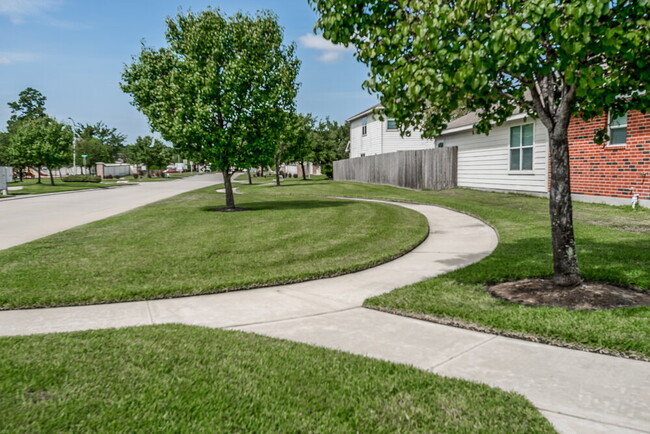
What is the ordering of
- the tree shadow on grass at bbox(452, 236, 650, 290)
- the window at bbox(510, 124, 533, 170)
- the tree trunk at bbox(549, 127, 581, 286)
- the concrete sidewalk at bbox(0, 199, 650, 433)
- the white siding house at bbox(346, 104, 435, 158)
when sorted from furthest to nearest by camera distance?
the white siding house at bbox(346, 104, 435, 158) < the window at bbox(510, 124, 533, 170) < the tree shadow on grass at bbox(452, 236, 650, 290) < the tree trunk at bbox(549, 127, 581, 286) < the concrete sidewalk at bbox(0, 199, 650, 433)

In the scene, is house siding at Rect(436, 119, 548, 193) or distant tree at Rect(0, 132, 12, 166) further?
distant tree at Rect(0, 132, 12, 166)

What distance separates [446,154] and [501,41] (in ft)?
69.1

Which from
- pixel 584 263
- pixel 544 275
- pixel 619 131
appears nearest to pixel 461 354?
pixel 544 275

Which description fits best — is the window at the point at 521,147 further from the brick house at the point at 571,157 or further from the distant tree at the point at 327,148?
the distant tree at the point at 327,148

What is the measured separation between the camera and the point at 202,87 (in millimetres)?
14891

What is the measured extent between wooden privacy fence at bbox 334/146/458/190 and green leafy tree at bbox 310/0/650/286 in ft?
60.0

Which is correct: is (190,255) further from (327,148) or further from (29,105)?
(29,105)

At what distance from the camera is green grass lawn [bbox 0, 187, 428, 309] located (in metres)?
5.86

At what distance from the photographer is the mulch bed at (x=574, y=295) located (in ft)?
15.9

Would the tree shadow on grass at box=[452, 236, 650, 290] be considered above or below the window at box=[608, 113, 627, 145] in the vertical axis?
below

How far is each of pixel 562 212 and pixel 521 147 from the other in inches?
569

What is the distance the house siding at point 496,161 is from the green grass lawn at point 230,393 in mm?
15202

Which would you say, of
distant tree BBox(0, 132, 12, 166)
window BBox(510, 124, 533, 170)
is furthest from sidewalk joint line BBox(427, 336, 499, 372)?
distant tree BBox(0, 132, 12, 166)

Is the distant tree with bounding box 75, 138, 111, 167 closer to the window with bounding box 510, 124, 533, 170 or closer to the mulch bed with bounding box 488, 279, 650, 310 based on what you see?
the window with bounding box 510, 124, 533, 170
